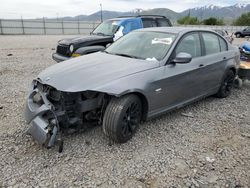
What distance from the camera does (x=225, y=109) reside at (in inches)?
194

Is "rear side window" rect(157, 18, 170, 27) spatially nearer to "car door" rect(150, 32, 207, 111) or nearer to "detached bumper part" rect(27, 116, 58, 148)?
"car door" rect(150, 32, 207, 111)

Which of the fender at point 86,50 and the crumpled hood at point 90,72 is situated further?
the fender at point 86,50

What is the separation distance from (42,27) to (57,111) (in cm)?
2909

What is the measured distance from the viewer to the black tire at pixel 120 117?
324cm

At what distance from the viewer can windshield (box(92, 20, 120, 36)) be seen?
788 centimetres

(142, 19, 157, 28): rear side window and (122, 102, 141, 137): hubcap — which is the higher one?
(142, 19, 157, 28): rear side window

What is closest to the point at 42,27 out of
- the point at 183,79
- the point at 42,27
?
the point at 42,27

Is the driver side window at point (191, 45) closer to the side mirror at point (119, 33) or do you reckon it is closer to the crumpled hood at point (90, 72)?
the crumpled hood at point (90, 72)

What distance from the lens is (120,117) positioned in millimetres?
3248

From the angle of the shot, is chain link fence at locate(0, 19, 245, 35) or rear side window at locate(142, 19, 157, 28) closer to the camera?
rear side window at locate(142, 19, 157, 28)

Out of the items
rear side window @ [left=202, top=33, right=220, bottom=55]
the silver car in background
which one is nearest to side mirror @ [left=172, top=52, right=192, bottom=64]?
the silver car in background

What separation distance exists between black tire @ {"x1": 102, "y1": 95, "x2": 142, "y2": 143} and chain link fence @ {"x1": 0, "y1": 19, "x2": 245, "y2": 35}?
2459cm

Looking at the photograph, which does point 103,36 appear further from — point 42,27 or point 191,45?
point 42,27

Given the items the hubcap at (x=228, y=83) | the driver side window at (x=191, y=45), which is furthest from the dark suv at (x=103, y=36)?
the hubcap at (x=228, y=83)
